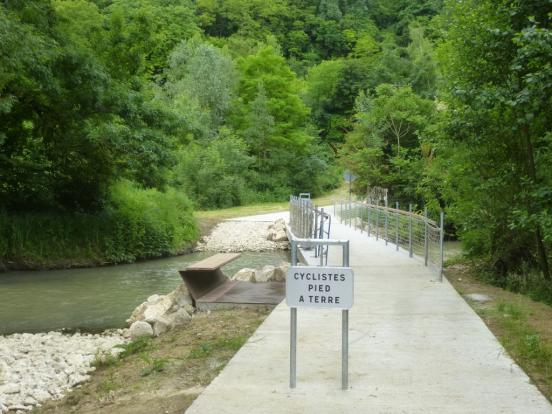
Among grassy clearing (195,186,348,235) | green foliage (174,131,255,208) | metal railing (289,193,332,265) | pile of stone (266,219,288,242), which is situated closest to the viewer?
metal railing (289,193,332,265)

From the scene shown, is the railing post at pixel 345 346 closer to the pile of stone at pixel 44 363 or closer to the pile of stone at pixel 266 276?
the pile of stone at pixel 44 363

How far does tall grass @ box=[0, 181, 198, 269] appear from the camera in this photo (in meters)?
22.8

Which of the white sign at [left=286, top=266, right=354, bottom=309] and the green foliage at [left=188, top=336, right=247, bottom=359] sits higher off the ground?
the white sign at [left=286, top=266, right=354, bottom=309]

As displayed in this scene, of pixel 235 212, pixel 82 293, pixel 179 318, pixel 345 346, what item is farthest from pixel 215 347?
pixel 235 212

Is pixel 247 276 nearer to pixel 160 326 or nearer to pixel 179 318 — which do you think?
pixel 179 318

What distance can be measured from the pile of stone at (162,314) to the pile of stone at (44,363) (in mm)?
346

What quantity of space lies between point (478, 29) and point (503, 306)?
522cm

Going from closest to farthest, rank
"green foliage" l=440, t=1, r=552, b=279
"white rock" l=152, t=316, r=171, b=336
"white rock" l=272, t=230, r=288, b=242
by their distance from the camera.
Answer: "white rock" l=152, t=316, r=171, b=336 → "green foliage" l=440, t=1, r=552, b=279 → "white rock" l=272, t=230, r=288, b=242

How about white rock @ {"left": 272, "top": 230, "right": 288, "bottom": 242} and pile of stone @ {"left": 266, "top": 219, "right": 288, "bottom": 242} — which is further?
pile of stone @ {"left": 266, "top": 219, "right": 288, "bottom": 242}

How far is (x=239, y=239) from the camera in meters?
31.9

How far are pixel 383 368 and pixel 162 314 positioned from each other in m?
5.65

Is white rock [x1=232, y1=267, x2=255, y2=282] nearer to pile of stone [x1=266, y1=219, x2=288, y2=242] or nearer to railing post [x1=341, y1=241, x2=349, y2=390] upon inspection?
railing post [x1=341, y1=241, x2=349, y2=390]

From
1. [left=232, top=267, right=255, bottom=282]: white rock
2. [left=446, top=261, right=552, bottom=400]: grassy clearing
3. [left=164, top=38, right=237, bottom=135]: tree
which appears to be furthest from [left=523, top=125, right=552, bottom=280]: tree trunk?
[left=164, top=38, right=237, bottom=135]: tree

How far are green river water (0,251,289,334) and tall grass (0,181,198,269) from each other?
34.8 inches
